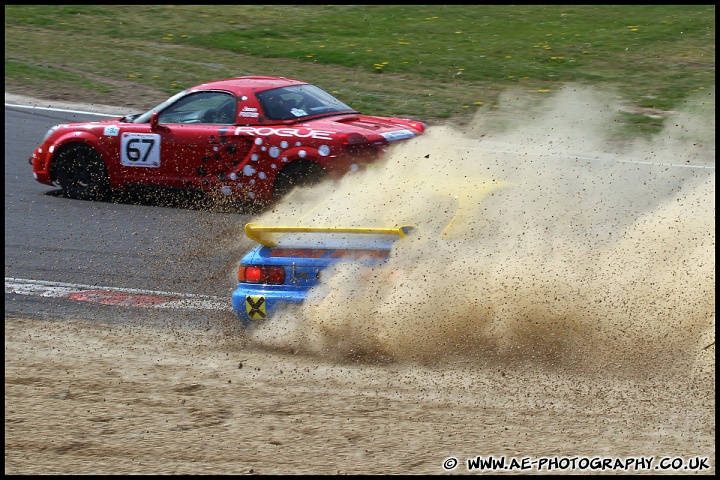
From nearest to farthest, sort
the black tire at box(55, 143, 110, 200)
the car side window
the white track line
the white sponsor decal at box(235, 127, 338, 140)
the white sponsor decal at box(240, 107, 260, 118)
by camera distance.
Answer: the white track line, the white sponsor decal at box(235, 127, 338, 140), the white sponsor decal at box(240, 107, 260, 118), the car side window, the black tire at box(55, 143, 110, 200)

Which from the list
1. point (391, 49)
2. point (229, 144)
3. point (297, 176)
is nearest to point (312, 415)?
point (297, 176)

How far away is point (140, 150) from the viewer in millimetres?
10219

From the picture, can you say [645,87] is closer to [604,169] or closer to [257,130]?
[604,169]

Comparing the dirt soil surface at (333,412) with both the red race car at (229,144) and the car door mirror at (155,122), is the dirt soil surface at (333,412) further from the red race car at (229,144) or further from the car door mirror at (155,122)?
the car door mirror at (155,122)

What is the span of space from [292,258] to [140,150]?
419 cm

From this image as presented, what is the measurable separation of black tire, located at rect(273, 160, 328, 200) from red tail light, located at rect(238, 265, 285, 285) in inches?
112

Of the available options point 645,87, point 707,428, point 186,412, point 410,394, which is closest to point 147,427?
point 186,412

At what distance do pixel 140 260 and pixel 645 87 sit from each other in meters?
9.40

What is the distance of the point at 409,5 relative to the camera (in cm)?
2164

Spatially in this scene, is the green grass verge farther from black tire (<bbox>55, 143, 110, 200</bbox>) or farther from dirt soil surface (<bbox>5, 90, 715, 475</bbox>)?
dirt soil surface (<bbox>5, 90, 715, 475</bbox>)

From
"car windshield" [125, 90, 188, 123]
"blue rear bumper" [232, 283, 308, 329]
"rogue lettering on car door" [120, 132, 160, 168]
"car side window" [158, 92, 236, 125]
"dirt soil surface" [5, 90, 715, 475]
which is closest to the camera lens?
"dirt soil surface" [5, 90, 715, 475]

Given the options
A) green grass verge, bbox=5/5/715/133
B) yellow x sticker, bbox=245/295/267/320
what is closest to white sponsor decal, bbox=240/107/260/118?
yellow x sticker, bbox=245/295/267/320

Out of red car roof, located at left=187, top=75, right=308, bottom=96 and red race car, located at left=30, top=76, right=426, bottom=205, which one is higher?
red car roof, located at left=187, top=75, right=308, bottom=96

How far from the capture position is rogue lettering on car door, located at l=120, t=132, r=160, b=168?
10.1 m
